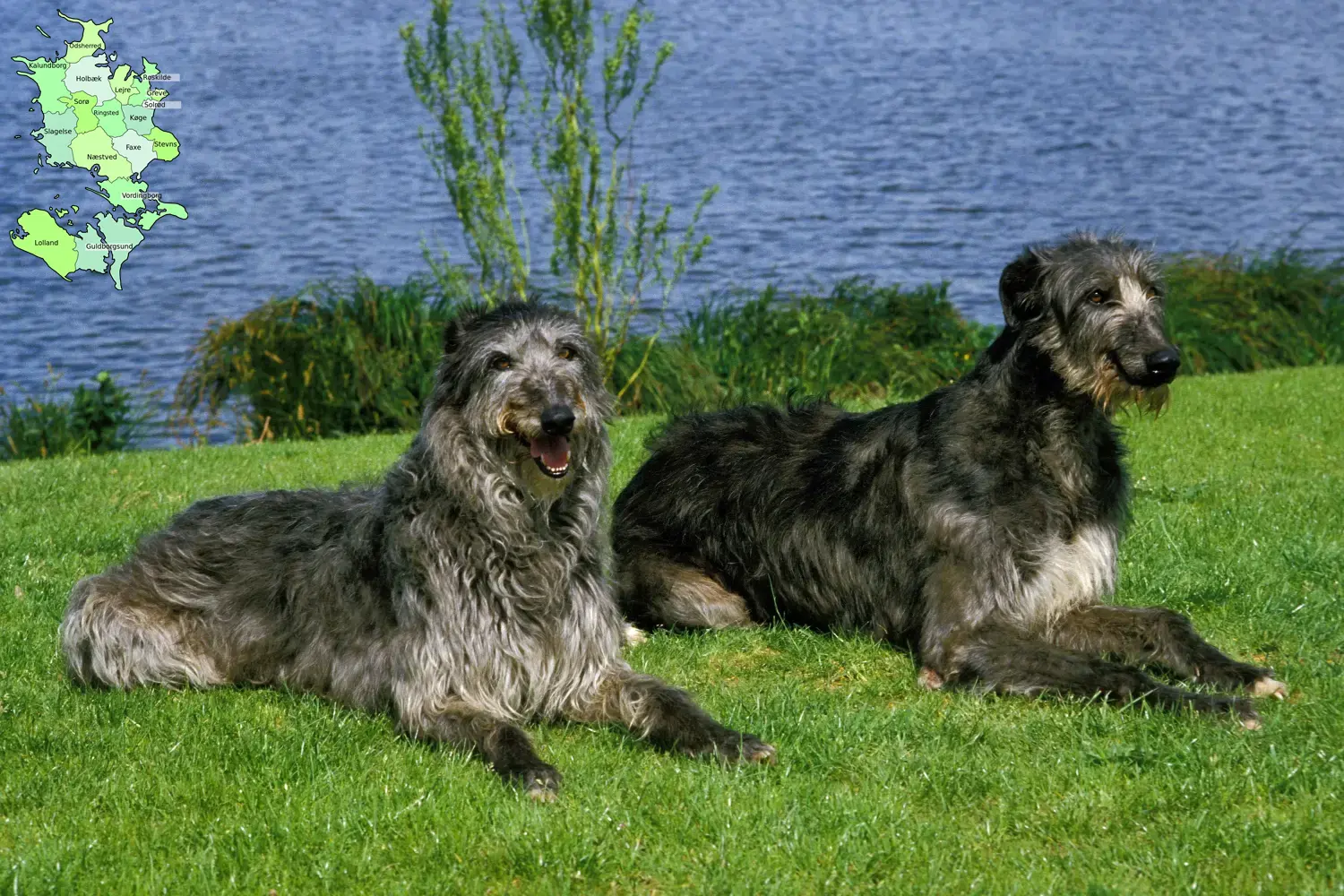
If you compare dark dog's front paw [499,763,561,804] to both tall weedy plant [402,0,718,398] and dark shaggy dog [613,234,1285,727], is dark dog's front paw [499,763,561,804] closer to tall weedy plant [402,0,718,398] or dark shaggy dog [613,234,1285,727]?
dark shaggy dog [613,234,1285,727]

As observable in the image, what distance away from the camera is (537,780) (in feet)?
18.1

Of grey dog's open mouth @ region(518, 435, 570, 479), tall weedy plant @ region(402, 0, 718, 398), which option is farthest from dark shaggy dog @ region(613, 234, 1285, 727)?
tall weedy plant @ region(402, 0, 718, 398)

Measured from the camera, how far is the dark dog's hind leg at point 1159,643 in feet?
21.3

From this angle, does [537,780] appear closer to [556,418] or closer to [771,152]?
[556,418]

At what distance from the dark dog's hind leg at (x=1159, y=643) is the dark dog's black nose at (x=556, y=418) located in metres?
2.60

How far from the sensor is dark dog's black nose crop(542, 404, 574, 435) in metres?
5.68

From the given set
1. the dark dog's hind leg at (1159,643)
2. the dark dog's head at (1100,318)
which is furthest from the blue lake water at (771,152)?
the dark dog's hind leg at (1159,643)

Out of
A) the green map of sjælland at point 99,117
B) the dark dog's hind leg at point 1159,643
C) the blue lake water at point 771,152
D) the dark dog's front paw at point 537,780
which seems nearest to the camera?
the dark dog's front paw at point 537,780

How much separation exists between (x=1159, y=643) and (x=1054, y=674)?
1.87ft

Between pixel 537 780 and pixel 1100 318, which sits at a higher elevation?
pixel 1100 318

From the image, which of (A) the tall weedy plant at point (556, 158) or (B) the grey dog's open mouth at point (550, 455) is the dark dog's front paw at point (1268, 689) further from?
(A) the tall weedy plant at point (556, 158)

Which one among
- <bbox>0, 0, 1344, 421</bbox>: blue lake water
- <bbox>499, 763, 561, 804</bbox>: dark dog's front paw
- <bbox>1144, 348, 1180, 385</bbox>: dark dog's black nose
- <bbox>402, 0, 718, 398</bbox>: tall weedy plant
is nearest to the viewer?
<bbox>499, 763, 561, 804</bbox>: dark dog's front paw

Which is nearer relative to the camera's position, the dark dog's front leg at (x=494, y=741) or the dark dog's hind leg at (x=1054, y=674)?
the dark dog's front leg at (x=494, y=741)

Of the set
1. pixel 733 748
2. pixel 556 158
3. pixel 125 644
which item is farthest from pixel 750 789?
pixel 556 158
